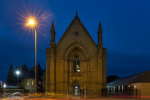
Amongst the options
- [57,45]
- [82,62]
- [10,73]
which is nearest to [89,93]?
[82,62]

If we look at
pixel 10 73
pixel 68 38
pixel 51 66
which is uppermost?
pixel 68 38

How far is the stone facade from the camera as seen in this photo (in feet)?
98.0

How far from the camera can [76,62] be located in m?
32.0

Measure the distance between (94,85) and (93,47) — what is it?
8.00 metres

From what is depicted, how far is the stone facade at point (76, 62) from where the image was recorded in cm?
2988

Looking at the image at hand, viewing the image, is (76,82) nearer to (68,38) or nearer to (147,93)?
(68,38)

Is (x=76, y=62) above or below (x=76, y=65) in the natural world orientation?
above

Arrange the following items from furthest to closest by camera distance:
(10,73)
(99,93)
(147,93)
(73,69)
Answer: (10,73), (73,69), (99,93), (147,93)

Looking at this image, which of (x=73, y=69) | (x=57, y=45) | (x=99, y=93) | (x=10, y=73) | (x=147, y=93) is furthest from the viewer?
(x=10, y=73)

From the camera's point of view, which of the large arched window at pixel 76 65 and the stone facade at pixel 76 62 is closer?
the stone facade at pixel 76 62

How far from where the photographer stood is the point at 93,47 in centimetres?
3086

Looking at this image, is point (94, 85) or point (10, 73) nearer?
point (94, 85)

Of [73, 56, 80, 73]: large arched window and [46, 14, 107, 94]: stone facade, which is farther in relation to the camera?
[73, 56, 80, 73]: large arched window

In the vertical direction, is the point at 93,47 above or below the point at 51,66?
above
